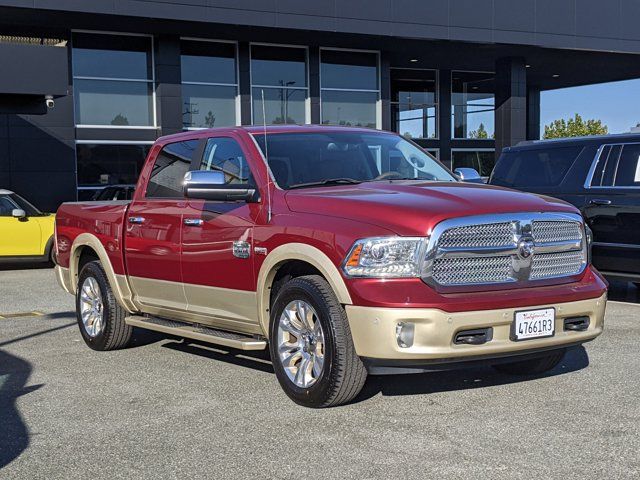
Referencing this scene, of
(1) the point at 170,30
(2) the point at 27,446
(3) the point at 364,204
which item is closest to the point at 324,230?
(3) the point at 364,204

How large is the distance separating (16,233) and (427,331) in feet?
41.3

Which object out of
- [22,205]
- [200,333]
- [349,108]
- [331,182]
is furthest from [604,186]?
[349,108]

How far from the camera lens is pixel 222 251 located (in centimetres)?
639

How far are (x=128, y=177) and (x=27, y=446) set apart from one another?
20433 mm

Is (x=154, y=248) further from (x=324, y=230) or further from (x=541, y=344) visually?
(x=541, y=344)

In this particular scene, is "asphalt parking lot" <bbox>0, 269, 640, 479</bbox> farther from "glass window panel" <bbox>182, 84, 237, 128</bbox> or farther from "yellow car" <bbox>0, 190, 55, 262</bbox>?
"glass window panel" <bbox>182, 84, 237, 128</bbox>

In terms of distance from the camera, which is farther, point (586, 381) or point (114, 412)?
point (586, 381)

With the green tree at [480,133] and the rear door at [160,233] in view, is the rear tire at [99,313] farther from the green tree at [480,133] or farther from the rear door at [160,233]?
the green tree at [480,133]

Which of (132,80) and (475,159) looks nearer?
(132,80)

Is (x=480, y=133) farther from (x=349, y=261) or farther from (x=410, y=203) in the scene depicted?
(x=349, y=261)

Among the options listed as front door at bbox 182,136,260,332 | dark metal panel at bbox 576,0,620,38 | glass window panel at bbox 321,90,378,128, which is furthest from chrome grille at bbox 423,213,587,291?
dark metal panel at bbox 576,0,620,38

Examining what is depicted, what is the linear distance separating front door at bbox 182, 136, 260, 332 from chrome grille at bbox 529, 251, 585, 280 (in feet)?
6.45

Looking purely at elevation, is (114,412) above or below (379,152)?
below

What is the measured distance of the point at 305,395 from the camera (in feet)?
18.3
